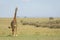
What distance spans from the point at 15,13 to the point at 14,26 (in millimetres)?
1031

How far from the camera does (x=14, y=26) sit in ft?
57.5

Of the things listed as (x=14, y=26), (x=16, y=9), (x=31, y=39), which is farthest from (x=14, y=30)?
(x=31, y=39)

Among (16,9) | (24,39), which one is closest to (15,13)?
(16,9)

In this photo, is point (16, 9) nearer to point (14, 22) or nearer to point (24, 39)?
point (14, 22)

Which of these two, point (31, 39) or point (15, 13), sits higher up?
point (15, 13)

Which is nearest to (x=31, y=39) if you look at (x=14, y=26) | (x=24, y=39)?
(x=24, y=39)

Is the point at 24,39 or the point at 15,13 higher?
the point at 15,13

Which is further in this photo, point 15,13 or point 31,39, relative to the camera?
point 15,13

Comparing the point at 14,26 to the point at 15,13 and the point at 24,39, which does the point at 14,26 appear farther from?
the point at 24,39

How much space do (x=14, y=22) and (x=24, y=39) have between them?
2.74 m

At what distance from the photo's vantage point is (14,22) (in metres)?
17.5

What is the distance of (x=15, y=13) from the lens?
1772cm

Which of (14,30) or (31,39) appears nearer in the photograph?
(31,39)

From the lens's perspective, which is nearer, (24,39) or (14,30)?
(24,39)
